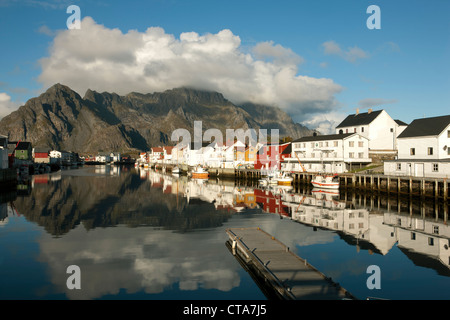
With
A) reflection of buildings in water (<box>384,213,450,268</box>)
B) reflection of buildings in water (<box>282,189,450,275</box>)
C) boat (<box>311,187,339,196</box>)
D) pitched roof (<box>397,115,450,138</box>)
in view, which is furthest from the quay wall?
pitched roof (<box>397,115,450,138</box>)

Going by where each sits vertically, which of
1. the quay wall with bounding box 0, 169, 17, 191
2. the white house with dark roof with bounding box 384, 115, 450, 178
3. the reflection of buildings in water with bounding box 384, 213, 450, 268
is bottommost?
the reflection of buildings in water with bounding box 384, 213, 450, 268

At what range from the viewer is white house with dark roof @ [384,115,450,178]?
43188 mm

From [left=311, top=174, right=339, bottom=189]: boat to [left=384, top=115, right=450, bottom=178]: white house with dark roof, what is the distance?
25.9 ft

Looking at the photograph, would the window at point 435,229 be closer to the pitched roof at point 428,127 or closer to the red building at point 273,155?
the pitched roof at point 428,127

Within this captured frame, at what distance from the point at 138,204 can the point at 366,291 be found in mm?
30450

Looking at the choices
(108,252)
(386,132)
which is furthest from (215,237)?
(386,132)

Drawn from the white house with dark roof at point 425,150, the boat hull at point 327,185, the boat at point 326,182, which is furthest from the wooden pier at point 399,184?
the white house with dark roof at point 425,150

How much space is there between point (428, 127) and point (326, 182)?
675 inches

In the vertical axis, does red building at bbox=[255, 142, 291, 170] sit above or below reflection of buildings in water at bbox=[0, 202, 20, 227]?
above

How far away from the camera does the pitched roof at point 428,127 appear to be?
47312 mm

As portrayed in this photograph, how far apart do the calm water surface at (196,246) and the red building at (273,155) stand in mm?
38128

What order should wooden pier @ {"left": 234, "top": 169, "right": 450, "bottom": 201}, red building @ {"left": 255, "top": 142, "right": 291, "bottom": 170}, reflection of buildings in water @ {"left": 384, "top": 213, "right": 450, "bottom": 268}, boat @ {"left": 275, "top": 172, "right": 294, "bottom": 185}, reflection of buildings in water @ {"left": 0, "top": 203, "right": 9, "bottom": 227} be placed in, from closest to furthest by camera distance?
reflection of buildings in water @ {"left": 384, "top": 213, "right": 450, "bottom": 268}, reflection of buildings in water @ {"left": 0, "top": 203, "right": 9, "bottom": 227}, wooden pier @ {"left": 234, "top": 169, "right": 450, "bottom": 201}, boat @ {"left": 275, "top": 172, "right": 294, "bottom": 185}, red building @ {"left": 255, "top": 142, "right": 291, "bottom": 170}

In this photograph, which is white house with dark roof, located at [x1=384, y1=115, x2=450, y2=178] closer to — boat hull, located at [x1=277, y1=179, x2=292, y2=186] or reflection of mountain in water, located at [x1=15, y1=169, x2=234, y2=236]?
boat hull, located at [x1=277, y1=179, x2=292, y2=186]
